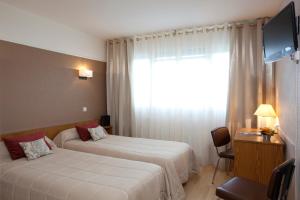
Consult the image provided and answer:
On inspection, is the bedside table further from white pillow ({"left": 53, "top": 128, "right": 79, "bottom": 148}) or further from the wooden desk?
the wooden desk

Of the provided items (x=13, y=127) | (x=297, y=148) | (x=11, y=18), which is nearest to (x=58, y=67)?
(x=11, y=18)

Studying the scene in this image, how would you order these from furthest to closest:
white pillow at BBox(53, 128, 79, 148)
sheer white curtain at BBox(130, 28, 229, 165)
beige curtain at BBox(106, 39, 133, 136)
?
beige curtain at BBox(106, 39, 133, 136)
sheer white curtain at BBox(130, 28, 229, 165)
white pillow at BBox(53, 128, 79, 148)

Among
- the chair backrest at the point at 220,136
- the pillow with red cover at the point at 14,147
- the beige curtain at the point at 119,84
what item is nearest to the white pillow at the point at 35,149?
the pillow with red cover at the point at 14,147

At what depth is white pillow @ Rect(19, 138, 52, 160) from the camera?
2592 mm


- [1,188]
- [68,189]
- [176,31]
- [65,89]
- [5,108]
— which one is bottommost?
[1,188]

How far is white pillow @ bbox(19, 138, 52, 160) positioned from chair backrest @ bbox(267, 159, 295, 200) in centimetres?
270

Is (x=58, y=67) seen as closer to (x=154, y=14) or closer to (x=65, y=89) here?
(x=65, y=89)

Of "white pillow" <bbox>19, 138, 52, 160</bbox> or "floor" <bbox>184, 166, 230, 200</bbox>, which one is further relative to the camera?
"floor" <bbox>184, 166, 230, 200</bbox>

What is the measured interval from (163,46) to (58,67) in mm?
2124

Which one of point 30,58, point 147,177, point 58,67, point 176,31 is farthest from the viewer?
point 176,31

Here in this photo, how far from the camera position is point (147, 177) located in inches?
83.1

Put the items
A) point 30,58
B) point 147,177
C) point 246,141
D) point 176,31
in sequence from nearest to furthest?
point 147,177
point 246,141
point 30,58
point 176,31

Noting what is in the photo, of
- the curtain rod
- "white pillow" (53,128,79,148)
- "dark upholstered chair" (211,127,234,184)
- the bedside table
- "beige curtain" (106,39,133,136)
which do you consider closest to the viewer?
"dark upholstered chair" (211,127,234,184)

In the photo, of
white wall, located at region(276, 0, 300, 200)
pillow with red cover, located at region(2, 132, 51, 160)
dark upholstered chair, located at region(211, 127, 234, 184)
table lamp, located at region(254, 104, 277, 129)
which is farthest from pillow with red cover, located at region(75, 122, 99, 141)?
white wall, located at region(276, 0, 300, 200)
